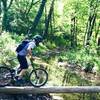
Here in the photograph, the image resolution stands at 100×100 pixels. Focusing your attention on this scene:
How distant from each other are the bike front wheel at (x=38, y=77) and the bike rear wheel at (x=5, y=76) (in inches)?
39.8

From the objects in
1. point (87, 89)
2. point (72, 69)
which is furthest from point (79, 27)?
point (87, 89)

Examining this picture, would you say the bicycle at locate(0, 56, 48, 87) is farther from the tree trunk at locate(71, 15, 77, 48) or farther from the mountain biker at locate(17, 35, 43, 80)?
the tree trunk at locate(71, 15, 77, 48)

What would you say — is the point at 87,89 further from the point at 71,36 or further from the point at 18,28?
the point at 71,36

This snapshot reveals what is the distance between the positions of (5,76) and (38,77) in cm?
149

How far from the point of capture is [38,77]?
14117mm

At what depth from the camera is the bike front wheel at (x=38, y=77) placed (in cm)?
1414

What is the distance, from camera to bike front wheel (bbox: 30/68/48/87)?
14137 mm

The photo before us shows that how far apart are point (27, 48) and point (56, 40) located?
112 feet

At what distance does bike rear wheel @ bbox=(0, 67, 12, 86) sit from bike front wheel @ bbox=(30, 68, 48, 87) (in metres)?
1.01

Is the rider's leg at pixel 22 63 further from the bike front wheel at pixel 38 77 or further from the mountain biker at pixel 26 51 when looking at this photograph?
the bike front wheel at pixel 38 77

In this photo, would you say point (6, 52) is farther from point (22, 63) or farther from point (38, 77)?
point (22, 63)

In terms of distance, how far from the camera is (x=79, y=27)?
177ft

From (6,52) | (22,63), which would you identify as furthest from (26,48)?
(6,52)

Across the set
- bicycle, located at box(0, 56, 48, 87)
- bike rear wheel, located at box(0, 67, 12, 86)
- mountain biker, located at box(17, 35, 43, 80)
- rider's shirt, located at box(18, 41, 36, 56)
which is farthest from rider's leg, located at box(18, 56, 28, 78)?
bike rear wheel, located at box(0, 67, 12, 86)
